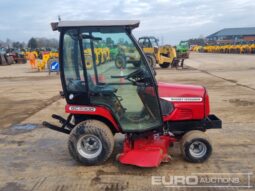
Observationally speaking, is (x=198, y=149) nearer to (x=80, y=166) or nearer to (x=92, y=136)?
(x=92, y=136)

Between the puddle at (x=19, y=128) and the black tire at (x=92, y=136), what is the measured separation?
2.93 m

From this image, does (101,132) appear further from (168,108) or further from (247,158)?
(247,158)

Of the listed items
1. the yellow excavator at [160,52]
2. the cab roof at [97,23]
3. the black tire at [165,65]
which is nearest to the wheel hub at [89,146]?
the cab roof at [97,23]

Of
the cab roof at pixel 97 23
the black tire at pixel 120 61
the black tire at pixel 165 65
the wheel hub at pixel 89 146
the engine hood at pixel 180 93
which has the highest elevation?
the cab roof at pixel 97 23

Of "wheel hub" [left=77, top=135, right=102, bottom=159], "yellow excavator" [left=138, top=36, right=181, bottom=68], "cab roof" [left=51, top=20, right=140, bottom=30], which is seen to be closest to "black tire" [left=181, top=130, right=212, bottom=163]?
"wheel hub" [left=77, top=135, right=102, bottom=159]

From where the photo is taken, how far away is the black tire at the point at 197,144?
18.4 ft

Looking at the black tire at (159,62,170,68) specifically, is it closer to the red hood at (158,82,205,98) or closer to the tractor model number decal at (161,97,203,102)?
the red hood at (158,82,205,98)

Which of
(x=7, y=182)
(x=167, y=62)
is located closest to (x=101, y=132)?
(x=7, y=182)

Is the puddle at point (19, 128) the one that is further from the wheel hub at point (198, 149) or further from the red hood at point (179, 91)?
the wheel hub at point (198, 149)

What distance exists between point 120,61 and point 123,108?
71 cm

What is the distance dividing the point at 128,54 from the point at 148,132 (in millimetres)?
1207

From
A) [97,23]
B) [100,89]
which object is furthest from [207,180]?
[97,23]

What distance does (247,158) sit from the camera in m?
5.91

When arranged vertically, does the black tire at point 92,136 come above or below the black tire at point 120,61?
below
